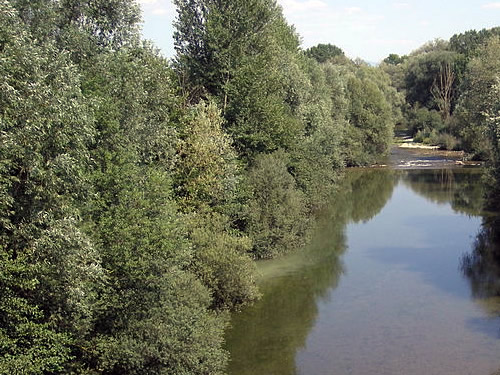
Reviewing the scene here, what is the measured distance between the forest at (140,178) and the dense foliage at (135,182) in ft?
0.28

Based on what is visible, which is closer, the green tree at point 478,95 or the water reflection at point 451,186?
the water reflection at point 451,186

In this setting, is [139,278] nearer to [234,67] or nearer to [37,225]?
[37,225]

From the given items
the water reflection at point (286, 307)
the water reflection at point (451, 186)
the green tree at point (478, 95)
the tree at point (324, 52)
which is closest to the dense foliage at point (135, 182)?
the water reflection at point (286, 307)

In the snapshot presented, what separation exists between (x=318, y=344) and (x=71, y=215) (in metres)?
13.4

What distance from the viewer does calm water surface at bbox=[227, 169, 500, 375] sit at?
2509 cm

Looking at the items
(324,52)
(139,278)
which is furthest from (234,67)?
(324,52)

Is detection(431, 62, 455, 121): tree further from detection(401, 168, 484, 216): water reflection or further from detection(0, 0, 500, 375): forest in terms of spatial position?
detection(0, 0, 500, 375): forest

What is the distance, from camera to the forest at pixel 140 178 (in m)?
18.9

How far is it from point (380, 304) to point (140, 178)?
→ 50.9 ft

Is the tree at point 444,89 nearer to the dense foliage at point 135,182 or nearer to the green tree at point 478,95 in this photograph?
the green tree at point 478,95

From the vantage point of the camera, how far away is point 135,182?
24250 millimetres

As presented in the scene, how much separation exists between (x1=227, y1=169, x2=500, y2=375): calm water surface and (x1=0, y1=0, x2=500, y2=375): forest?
77.0 inches

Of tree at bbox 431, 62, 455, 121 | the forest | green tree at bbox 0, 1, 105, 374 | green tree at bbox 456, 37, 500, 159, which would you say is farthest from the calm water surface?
tree at bbox 431, 62, 455, 121

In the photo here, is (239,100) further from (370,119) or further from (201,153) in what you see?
(370,119)
